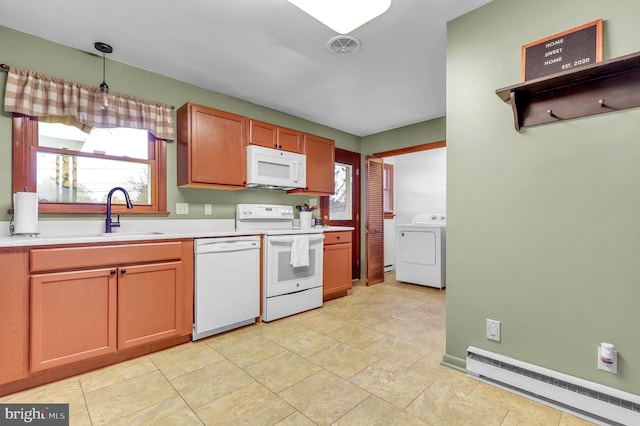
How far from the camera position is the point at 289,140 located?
3.41m

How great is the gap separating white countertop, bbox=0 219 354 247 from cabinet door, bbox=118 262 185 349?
0.24 metres

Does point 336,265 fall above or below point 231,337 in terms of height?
above

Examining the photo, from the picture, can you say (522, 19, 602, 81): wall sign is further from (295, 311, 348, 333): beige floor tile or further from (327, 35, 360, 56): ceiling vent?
(295, 311, 348, 333): beige floor tile

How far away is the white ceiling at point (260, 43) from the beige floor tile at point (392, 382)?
233cm

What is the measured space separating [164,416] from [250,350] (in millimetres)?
800

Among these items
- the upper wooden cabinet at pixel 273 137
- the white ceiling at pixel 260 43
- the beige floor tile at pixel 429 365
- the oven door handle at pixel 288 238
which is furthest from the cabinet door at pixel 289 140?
the beige floor tile at pixel 429 365

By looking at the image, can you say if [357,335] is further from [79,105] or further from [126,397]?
[79,105]

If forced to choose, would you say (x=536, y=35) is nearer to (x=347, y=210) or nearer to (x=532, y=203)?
(x=532, y=203)

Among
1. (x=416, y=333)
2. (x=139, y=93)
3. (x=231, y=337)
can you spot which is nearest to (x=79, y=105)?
(x=139, y=93)

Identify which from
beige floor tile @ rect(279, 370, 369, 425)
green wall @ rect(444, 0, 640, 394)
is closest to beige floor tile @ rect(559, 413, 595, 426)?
green wall @ rect(444, 0, 640, 394)

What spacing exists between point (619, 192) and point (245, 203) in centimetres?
299

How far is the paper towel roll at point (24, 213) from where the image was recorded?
195 centimetres

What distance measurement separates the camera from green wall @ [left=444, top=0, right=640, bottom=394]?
141cm

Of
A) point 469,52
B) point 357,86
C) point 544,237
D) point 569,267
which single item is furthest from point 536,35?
point 357,86
